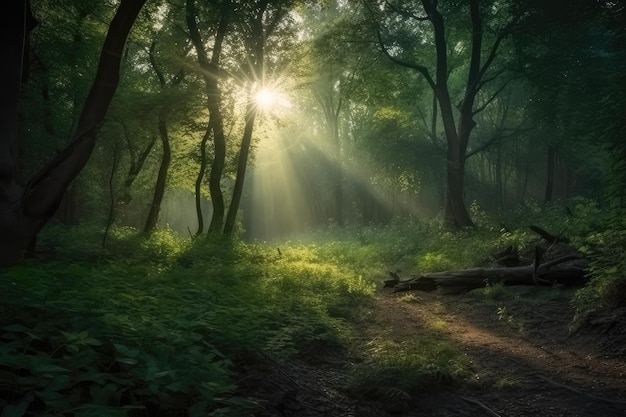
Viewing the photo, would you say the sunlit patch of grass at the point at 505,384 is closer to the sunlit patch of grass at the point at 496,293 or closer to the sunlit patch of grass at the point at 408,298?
the sunlit patch of grass at the point at 496,293

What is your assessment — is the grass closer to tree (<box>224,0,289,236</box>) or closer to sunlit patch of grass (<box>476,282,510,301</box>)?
sunlit patch of grass (<box>476,282,510,301</box>)

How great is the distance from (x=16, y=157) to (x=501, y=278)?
34.7ft

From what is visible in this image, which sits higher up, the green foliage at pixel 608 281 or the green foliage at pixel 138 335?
the green foliage at pixel 608 281

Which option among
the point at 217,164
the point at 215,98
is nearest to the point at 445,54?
the point at 215,98

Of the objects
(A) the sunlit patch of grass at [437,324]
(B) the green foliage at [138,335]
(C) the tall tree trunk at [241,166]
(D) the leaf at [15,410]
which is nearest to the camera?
(D) the leaf at [15,410]

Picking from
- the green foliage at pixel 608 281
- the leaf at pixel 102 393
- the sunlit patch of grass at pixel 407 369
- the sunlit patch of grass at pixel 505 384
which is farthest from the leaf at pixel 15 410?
the green foliage at pixel 608 281

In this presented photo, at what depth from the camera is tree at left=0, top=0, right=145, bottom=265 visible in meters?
6.00

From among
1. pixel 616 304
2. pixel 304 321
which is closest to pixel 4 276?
pixel 304 321

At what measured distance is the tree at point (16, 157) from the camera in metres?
6.00

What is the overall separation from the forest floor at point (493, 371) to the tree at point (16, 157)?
3907 millimetres

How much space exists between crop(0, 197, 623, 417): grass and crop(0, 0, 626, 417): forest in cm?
3

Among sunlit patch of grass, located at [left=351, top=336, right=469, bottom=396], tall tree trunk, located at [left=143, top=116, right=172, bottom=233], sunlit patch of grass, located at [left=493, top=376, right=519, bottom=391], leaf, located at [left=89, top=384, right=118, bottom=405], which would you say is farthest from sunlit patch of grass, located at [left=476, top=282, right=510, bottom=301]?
tall tree trunk, located at [left=143, top=116, right=172, bottom=233]

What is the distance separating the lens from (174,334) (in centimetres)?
407

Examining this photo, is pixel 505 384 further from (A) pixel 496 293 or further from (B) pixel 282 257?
(B) pixel 282 257
